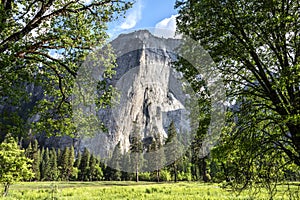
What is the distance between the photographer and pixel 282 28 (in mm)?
7461

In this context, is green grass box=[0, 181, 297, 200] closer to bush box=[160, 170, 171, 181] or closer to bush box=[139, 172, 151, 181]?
bush box=[160, 170, 171, 181]

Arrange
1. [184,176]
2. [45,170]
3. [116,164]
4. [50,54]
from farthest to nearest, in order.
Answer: [45,170] < [116,164] < [184,176] < [50,54]

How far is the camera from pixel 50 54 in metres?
9.84

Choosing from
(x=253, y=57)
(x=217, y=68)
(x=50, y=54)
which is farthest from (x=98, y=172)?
(x=253, y=57)

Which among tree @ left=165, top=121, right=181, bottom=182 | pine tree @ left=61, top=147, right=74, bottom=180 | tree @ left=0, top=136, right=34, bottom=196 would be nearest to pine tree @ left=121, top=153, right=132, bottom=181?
pine tree @ left=61, top=147, right=74, bottom=180

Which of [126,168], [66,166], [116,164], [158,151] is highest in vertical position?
[158,151]

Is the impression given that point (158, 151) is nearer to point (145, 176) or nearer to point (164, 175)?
point (164, 175)

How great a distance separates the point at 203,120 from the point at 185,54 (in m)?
2.61

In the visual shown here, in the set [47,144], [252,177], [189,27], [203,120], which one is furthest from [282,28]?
[47,144]

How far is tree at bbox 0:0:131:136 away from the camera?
8594mm

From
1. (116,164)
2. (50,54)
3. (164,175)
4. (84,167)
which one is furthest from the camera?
(84,167)

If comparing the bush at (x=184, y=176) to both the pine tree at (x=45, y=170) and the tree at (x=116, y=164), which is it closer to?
the tree at (x=116, y=164)

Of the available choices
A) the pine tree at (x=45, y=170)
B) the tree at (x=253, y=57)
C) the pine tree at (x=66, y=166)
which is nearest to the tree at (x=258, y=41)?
the tree at (x=253, y=57)

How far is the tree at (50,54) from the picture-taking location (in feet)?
28.2
